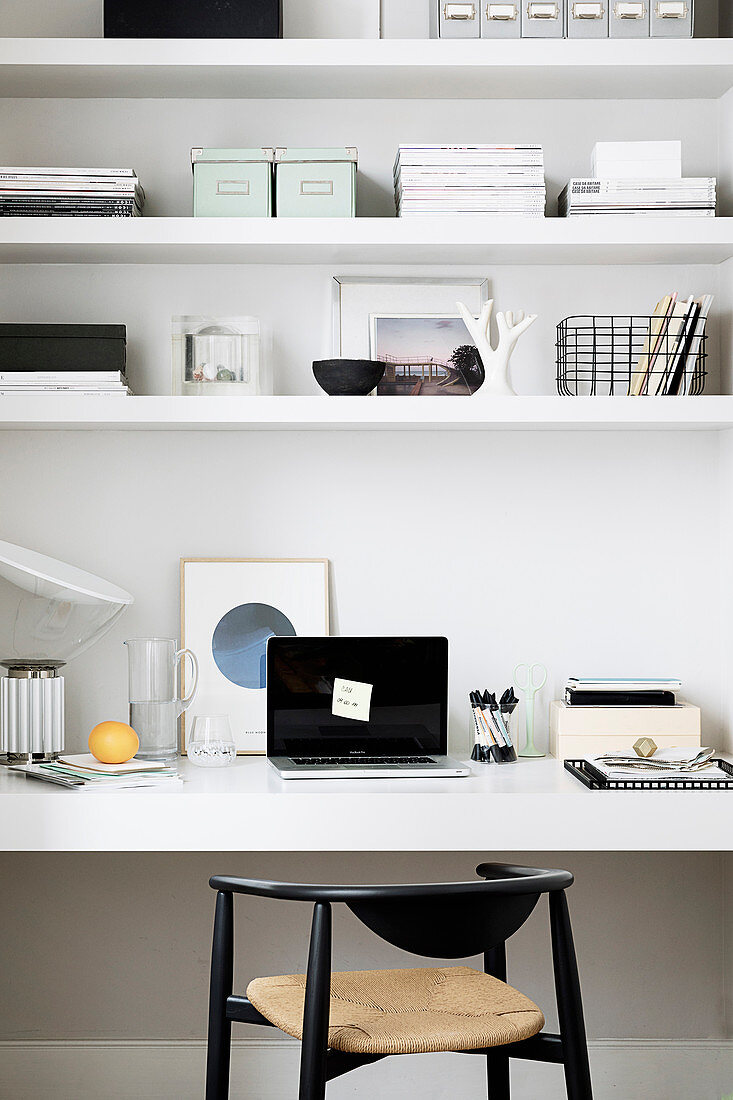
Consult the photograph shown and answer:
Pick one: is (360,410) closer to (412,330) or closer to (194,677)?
(412,330)

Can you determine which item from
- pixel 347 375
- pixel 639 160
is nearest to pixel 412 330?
pixel 347 375

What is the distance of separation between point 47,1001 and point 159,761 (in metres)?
0.68

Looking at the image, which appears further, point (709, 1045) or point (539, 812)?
point (709, 1045)

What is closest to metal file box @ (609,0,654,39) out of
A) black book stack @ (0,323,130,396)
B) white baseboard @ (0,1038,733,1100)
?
black book stack @ (0,323,130,396)

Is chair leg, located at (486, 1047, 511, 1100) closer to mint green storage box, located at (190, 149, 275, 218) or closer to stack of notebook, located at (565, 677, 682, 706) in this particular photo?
stack of notebook, located at (565, 677, 682, 706)

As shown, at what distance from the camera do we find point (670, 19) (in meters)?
2.45

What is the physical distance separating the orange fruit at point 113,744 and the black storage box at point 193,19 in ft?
4.89

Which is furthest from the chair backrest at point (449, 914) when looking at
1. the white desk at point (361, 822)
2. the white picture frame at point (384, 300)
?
the white picture frame at point (384, 300)

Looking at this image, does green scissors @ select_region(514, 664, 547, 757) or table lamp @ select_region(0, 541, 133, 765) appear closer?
table lamp @ select_region(0, 541, 133, 765)

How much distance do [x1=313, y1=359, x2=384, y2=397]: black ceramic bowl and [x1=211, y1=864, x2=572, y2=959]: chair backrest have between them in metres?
1.15

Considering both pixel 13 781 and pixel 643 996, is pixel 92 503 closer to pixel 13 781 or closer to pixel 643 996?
pixel 13 781

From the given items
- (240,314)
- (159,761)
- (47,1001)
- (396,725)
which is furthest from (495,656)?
(47,1001)

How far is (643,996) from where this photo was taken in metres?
2.64

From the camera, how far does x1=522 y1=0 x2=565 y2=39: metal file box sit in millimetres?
2451
